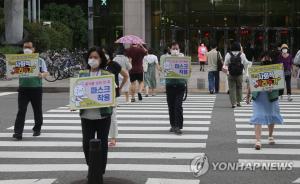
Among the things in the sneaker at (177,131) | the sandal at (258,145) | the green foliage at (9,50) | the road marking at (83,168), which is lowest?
the road marking at (83,168)

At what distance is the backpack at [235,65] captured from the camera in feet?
56.4

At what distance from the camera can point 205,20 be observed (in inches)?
1761

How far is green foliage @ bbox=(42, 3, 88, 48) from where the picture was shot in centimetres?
4800

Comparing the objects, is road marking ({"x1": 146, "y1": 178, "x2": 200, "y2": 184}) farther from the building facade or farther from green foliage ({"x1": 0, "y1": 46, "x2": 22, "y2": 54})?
the building facade

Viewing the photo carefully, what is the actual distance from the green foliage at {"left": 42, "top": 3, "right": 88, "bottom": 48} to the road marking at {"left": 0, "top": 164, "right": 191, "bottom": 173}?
38.6m

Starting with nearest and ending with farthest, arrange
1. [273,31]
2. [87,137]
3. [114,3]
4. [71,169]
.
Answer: [87,137], [71,169], [273,31], [114,3]

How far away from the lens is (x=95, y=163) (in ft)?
24.6

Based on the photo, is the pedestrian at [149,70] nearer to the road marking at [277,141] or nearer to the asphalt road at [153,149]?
the asphalt road at [153,149]

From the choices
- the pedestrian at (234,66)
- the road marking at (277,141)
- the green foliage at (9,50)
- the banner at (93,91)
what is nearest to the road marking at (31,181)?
the banner at (93,91)

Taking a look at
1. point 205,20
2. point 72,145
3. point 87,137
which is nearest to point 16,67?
point 72,145

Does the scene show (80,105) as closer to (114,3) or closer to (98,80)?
(98,80)

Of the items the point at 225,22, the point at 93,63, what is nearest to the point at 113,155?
the point at 93,63

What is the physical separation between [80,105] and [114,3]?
39.3m

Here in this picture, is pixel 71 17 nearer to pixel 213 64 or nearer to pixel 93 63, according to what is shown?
pixel 213 64
